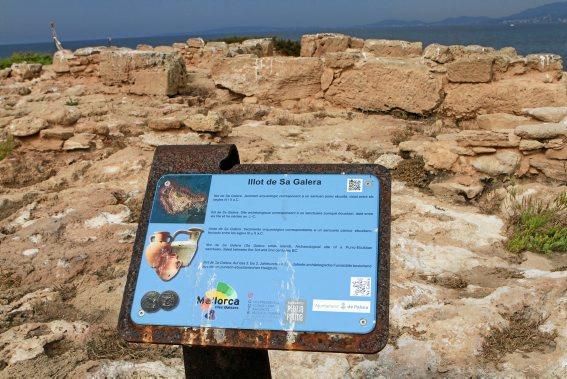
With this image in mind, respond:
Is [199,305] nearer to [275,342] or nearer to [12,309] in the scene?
[275,342]

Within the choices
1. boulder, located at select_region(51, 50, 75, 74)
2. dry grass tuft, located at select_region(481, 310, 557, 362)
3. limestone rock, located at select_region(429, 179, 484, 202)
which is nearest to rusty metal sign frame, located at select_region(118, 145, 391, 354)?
dry grass tuft, located at select_region(481, 310, 557, 362)

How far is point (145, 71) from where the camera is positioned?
9.62m

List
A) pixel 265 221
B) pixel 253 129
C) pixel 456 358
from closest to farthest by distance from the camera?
pixel 265 221 → pixel 456 358 → pixel 253 129

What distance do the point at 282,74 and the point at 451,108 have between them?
280 cm

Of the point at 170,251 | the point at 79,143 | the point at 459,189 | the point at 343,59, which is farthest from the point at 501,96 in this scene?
the point at 170,251

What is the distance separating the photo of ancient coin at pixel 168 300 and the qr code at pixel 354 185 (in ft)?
2.80

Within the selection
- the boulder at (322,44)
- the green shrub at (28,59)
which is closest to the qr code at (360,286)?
the boulder at (322,44)

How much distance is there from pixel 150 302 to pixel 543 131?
4.92 meters

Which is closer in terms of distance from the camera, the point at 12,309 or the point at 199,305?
the point at 199,305

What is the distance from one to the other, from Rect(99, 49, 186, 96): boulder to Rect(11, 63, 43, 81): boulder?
3.55 m

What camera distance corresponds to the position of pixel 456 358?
3340 millimetres

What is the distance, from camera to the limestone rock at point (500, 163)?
5.82 metres

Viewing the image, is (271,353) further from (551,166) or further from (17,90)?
(17,90)

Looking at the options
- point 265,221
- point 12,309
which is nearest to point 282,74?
point 12,309
